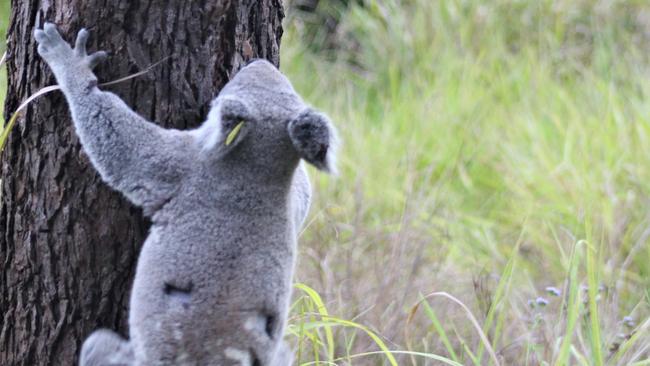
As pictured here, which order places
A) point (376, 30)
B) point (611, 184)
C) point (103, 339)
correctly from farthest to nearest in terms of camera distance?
point (376, 30)
point (611, 184)
point (103, 339)

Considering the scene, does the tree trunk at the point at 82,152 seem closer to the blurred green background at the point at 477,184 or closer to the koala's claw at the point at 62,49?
the koala's claw at the point at 62,49

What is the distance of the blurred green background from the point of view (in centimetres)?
369

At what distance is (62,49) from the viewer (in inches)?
93.4

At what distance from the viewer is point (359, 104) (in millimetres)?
7250

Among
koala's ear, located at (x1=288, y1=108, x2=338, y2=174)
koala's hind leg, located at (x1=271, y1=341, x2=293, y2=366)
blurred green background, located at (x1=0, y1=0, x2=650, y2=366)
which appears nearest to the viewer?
koala's ear, located at (x1=288, y1=108, x2=338, y2=174)

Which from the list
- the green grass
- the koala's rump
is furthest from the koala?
the green grass

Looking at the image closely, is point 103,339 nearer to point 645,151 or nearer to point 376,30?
point 645,151

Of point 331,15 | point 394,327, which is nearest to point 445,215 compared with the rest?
point 394,327

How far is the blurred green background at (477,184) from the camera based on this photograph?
369cm

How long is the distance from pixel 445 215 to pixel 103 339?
327cm

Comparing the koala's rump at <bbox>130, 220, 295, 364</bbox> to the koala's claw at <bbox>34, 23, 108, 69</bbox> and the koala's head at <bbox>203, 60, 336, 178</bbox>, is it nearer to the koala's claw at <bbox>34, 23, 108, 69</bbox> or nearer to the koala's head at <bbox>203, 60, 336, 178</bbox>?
the koala's head at <bbox>203, 60, 336, 178</bbox>

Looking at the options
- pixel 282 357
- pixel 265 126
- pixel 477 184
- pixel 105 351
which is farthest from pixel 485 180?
pixel 105 351

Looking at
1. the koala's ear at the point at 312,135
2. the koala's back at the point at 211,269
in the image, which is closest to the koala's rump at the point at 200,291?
the koala's back at the point at 211,269

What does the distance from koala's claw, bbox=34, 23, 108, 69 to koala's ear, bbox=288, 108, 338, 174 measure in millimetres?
515
